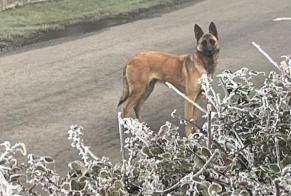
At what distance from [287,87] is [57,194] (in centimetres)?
107

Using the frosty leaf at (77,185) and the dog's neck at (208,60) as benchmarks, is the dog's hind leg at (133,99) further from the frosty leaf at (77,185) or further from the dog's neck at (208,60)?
the frosty leaf at (77,185)

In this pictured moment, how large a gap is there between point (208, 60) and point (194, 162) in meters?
5.43

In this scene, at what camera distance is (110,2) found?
16.9 meters

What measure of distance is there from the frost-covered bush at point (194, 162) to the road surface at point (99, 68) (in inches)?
168

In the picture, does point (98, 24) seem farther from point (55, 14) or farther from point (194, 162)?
point (194, 162)

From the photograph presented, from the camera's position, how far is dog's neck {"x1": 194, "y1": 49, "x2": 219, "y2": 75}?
25.0ft

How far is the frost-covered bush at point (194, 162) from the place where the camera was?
2.14 m

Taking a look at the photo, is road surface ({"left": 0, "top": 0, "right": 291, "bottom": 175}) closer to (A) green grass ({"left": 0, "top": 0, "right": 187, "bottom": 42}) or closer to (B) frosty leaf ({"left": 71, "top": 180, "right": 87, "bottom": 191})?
(A) green grass ({"left": 0, "top": 0, "right": 187, "bottom": 42})

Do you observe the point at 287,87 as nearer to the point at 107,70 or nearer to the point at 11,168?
the point at 11,168

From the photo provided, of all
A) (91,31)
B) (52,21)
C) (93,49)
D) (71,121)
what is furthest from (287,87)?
(52,21)

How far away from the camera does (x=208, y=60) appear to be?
25.1ft

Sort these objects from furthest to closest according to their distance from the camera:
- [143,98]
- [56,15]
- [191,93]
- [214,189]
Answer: [56,15] < [143,98] < [191,93] < [214,189]

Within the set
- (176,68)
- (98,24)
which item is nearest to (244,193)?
(176,68)

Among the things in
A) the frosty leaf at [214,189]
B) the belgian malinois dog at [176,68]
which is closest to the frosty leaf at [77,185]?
the frosty leaf at [214,189]
